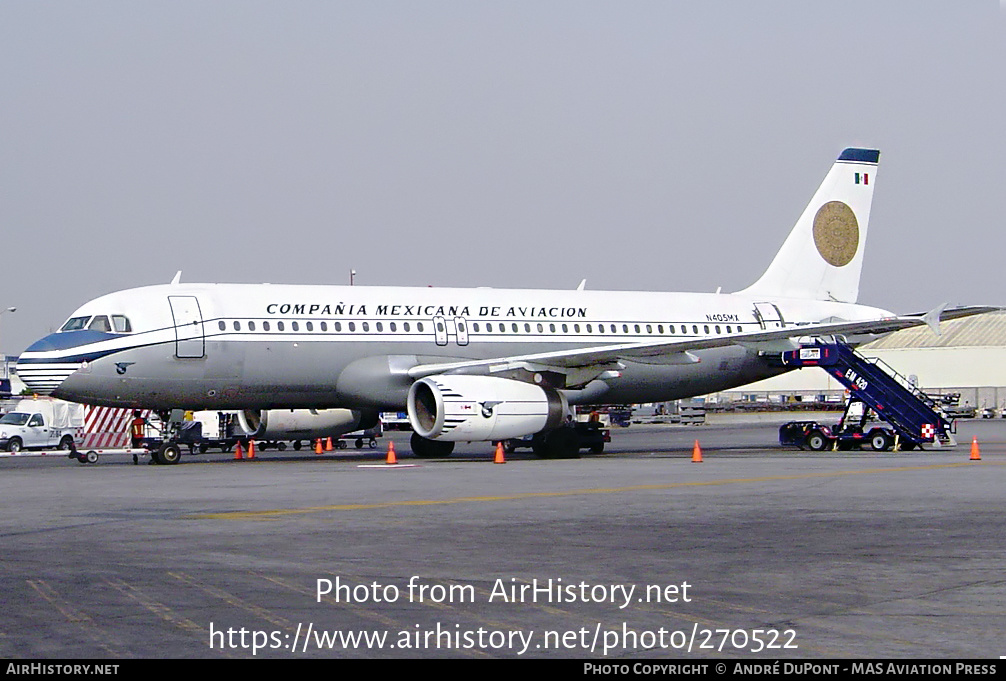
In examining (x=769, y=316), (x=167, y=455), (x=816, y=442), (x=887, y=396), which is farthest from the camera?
(x=769, y=316)

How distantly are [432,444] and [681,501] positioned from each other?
15.9m

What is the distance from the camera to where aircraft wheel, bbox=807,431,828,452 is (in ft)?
117

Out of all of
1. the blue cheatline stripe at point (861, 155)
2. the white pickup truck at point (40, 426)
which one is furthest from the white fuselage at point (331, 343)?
the white pickup truck at point (40, 426)

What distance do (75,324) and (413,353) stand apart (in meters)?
7.80

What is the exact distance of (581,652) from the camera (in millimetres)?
8055

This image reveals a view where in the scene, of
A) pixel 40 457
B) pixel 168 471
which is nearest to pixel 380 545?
pixel 168 471

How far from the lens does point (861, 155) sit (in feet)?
136

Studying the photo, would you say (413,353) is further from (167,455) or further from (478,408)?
(167,455)

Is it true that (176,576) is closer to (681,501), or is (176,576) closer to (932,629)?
(932,629)

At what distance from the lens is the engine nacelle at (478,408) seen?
29.5 m

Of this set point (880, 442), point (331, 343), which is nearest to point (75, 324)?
point (331, 343)

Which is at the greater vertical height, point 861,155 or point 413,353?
point 861,155

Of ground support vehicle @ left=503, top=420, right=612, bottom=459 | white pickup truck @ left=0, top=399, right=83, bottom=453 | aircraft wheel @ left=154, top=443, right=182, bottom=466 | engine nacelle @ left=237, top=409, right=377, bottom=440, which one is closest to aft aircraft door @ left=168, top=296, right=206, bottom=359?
aircraft wheel @ left=154, top=443, right=182, bottom=466

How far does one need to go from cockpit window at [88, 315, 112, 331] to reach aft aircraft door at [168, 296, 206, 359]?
1.43 metres
